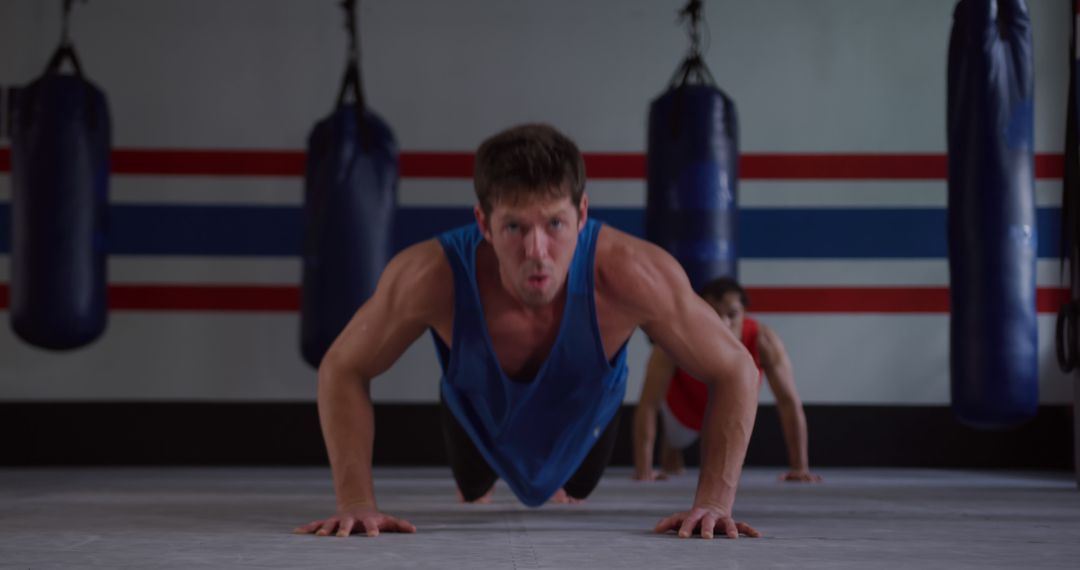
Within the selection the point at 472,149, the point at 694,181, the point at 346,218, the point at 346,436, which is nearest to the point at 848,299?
the point at 694,181

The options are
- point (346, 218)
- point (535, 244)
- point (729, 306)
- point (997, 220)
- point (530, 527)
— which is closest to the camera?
point (535, 244)

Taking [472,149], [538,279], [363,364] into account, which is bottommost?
[363,364]

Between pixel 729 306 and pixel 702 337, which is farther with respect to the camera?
pixel 729 306

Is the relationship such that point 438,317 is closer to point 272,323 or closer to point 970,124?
point 970,124

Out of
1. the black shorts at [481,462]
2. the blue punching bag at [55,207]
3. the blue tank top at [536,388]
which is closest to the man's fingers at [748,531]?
the blue tank top at [536,388]

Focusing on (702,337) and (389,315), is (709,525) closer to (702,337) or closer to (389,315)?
(702,337)

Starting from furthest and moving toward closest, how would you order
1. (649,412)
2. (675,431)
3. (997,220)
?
(675,431)
(649,412)
(997,220)

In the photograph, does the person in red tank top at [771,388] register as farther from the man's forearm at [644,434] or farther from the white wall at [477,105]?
the white wall at [477,105]

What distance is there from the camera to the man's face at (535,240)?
289cm

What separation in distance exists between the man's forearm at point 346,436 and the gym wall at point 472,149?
4448mm

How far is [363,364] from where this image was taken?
10.3 ft

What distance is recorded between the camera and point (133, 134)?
24.8ft

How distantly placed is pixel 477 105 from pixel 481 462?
13.4ft

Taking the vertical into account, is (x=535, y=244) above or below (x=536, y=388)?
above
